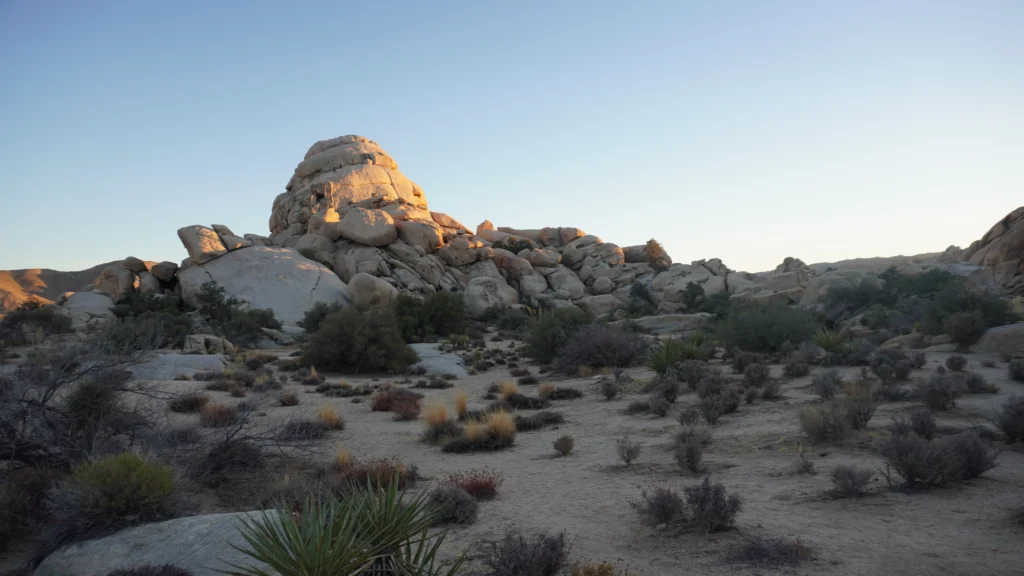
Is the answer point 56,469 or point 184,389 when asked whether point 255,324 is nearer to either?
point 184,389

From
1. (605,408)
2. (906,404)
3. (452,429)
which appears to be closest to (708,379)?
(605,408)

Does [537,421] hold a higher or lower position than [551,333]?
lower

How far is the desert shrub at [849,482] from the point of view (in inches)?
273

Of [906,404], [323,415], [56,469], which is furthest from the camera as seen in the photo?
[323,415]

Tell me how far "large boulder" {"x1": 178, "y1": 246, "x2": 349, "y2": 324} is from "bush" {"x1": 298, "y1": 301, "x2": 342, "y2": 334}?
6.94ft

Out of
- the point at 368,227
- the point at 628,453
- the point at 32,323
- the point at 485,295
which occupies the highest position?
the point at 368,227

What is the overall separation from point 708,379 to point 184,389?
13809mm

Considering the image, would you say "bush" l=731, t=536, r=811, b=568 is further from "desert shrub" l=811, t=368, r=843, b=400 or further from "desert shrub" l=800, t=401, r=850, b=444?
"desert shrub" l=811, t=368, r=843, b=400

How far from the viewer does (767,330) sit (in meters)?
22.7

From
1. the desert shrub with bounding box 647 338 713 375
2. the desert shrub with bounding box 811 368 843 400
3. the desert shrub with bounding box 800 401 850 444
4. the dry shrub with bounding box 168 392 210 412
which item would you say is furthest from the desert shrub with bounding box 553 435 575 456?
the dry shrub with bounding box 168 392 210 412

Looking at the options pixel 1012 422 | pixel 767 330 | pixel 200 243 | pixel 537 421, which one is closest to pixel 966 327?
pixel 767 330

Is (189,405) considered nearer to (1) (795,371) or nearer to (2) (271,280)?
(1) (795,371)

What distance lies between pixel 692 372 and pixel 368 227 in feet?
134

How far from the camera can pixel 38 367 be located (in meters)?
8.28
